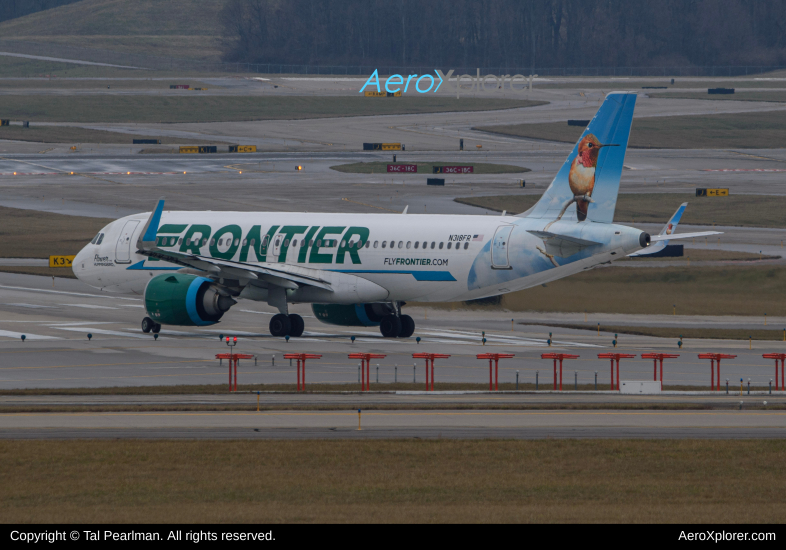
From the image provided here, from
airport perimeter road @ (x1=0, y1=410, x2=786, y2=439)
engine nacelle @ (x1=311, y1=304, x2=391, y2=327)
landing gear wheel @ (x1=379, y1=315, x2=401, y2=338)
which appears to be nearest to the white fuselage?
landing gear wheel @ (x1=379, y1=315, x2=401, y2=338)

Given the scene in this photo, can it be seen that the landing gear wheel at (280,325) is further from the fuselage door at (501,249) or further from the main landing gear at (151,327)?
the fuselage door at (501,249)

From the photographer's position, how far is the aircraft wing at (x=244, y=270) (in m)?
47.2

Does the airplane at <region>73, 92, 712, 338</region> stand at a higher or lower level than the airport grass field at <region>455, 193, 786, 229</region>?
lower

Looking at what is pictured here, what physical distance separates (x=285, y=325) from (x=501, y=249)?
32.8 ft

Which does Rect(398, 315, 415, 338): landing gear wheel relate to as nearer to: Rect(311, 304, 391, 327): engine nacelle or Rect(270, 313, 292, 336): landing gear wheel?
Rect(311, 304, 391, 327): engine nacelle

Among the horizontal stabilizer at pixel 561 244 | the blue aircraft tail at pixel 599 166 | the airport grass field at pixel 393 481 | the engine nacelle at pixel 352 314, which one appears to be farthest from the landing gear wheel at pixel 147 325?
the airport grass field at pixel 393 481

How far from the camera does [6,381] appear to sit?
3806 cm

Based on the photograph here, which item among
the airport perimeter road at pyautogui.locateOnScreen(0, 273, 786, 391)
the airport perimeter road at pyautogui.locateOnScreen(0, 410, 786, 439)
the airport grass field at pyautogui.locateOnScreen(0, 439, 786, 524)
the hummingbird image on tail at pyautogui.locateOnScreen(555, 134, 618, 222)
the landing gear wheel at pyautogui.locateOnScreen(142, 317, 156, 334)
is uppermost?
the hummingbird image on tail at pyautogui.locateOnScreen(555, 134, 618, 222)

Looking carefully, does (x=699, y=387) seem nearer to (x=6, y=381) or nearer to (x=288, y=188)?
(x=6, y=381)

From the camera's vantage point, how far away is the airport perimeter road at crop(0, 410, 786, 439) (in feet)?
93.5

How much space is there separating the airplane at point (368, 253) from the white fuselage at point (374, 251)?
5 cm

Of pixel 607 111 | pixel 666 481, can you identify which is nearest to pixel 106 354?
pixel 607 111

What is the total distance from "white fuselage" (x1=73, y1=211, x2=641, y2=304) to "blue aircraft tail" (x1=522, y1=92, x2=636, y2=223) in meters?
0.59

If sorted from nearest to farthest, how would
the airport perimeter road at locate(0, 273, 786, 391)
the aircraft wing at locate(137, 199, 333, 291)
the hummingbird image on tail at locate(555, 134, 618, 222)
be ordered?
the airport perimeter road at locate(0, 273, 786, 391) < the hummingbird image on tail at locate(555, 134, 618, 222) < the aircraft wing at locate(137, 199, 333, 291)
